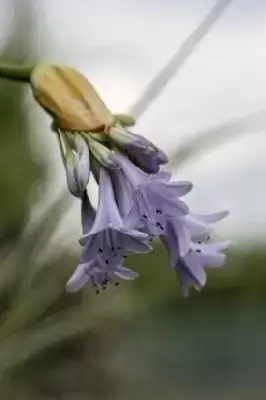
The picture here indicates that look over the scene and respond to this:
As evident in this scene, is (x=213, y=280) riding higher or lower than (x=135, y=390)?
higher

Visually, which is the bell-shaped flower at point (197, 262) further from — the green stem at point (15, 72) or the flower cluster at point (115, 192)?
the green stem at point (15, 72)

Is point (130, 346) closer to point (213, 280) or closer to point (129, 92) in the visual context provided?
point (213, 280)

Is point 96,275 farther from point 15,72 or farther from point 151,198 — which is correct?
point 15,72

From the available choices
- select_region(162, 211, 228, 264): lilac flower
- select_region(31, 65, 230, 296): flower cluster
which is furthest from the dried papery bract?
select_region(162, 211, 228, 264): lilac flower

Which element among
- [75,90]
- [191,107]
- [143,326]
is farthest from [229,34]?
[143,326]

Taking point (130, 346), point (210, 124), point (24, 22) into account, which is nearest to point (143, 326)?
point (130, 346)

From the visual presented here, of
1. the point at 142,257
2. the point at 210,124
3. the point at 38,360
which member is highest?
the point at 210,124
